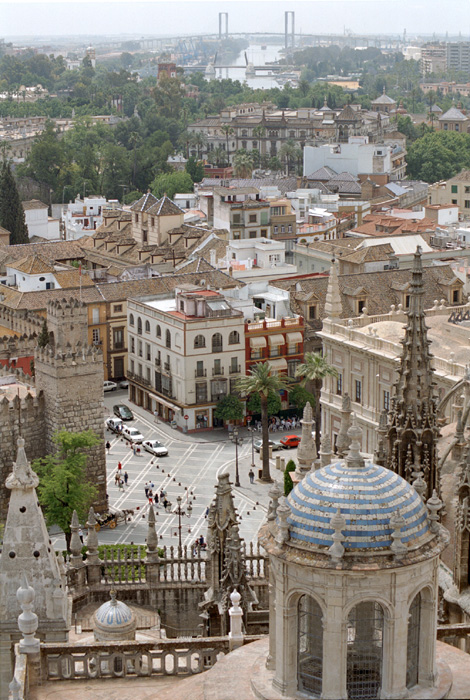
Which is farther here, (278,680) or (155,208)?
(155,208)

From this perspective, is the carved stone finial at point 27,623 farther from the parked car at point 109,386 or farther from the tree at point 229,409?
the parked car at point 109,386

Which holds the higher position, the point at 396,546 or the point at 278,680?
the point at 396,546

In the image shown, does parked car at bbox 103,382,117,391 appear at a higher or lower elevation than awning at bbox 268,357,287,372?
Answer: lower

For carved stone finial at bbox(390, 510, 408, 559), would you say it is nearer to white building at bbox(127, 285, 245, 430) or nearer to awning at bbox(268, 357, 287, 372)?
white building at bbox(127, 285, 245, 430)

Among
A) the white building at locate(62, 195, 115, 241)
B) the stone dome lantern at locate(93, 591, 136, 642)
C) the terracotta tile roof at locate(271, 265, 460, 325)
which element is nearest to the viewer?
the stone dome lantern at locate(93, 591, 136, 642)

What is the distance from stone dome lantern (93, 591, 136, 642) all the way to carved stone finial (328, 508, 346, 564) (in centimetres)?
1348

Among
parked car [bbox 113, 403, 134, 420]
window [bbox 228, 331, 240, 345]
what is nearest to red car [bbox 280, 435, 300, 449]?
window [bbox 228, 331, 240, 345]

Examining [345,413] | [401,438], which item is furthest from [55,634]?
[345,413]

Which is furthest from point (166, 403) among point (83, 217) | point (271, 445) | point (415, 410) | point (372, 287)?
point (83, 217)

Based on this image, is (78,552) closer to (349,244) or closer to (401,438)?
(401,438)

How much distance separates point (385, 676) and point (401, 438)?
19.3m

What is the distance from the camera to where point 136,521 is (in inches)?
3115

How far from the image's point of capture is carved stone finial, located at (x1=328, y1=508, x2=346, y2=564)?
762 inches

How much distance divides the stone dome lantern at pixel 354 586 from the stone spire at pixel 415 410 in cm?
1838
